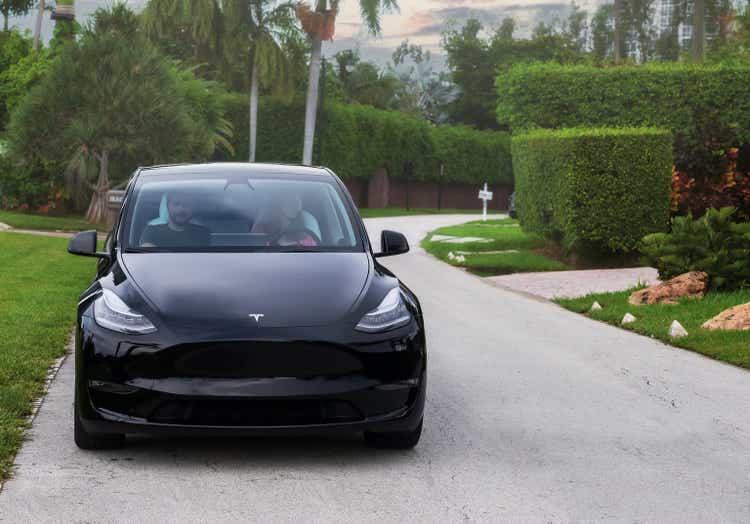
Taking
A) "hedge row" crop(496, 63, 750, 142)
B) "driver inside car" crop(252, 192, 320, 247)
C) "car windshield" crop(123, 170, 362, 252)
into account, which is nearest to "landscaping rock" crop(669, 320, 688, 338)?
"car windshield" crop(123, 170, 362, 252)

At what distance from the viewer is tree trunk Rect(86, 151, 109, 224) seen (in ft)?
117

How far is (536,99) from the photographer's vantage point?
85.5 ft

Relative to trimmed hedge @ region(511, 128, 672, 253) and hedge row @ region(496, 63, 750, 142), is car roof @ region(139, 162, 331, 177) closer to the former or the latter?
trimmed hedge @ region(511, 128, 672, 253)

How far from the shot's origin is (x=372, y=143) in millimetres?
60625

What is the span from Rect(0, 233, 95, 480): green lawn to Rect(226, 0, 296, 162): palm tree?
31.3m

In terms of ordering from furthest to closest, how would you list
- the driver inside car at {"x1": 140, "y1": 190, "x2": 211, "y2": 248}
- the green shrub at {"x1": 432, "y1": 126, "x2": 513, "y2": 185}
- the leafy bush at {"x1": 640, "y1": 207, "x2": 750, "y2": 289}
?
the green shrub at {"x1": 432, "y1": 126, "x2": 513, "y2": 185} < the leafy bush at {"x1": 640, "y1": 207, "x2": 750, "y2": 289} < the driver inside car at {"x1": 140, "y1": 190, "x2": 211, "y2": 248}

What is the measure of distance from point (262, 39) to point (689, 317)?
43190mm

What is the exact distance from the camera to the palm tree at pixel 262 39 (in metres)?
52.8

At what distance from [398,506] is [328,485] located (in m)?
0.48

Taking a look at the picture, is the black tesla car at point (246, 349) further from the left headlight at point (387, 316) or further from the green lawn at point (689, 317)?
the green lawn at point (689, 317)

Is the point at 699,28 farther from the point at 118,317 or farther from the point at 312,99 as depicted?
the point at 118,317

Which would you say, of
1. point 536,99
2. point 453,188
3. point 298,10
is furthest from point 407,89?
point 536,99

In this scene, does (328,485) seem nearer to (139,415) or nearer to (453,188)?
(139,415)

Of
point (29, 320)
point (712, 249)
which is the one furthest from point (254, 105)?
point (29, 320)
